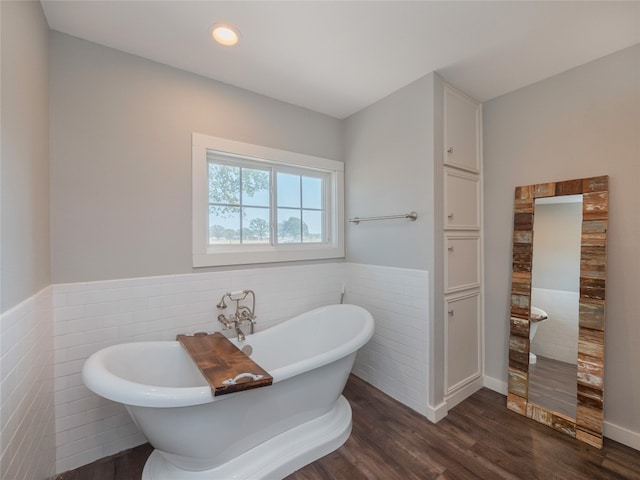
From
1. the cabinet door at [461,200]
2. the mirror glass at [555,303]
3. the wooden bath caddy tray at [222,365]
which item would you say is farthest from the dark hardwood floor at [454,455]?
the cabinet door at [461,200]

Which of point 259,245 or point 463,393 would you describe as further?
point 259,245

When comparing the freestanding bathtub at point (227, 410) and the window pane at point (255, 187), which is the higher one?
the window pane at point (255, 187)

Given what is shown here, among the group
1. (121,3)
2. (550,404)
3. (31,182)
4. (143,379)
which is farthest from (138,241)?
(550,404)

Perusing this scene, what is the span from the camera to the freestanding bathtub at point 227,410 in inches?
48.8

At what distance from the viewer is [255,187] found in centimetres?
242

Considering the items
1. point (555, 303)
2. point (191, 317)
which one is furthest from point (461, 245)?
point (191, 317)

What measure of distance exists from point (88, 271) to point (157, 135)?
0.97m

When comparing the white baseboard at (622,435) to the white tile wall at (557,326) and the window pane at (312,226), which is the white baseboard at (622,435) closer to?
the white tile wall at (557,326)

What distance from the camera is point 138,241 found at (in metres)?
1.82

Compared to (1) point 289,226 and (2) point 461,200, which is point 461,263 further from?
(1) point 289,226

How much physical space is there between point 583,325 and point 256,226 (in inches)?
97.7

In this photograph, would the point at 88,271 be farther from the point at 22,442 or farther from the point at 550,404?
the point at 550,404

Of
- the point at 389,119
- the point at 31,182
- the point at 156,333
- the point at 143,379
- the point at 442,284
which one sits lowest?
the point at 143,379

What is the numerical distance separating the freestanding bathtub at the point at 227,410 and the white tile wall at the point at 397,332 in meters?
A: 0.35
